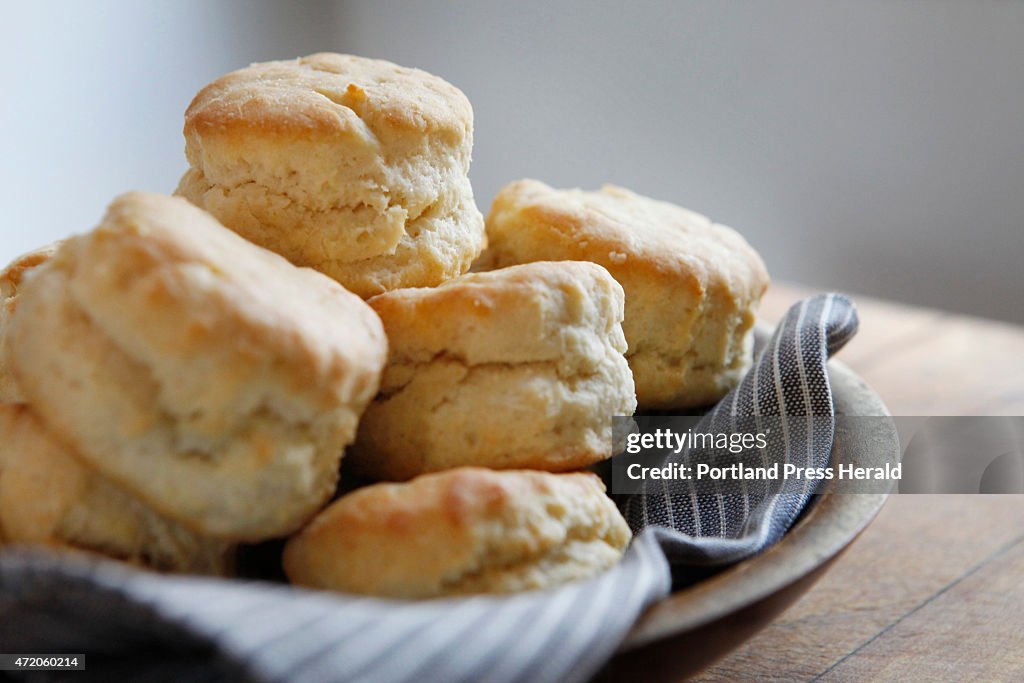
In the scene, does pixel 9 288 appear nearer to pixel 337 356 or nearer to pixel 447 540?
pixel 337 356

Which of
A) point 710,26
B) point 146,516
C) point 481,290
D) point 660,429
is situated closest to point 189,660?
point 146,516

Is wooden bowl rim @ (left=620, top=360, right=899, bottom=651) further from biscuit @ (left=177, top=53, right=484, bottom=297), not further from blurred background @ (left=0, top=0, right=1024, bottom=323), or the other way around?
blurred background @ (left=0, top=0, right=1024, bottom=323)

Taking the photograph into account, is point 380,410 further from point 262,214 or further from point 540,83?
point 540,83

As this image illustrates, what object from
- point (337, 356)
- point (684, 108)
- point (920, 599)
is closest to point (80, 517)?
point (337, 356)

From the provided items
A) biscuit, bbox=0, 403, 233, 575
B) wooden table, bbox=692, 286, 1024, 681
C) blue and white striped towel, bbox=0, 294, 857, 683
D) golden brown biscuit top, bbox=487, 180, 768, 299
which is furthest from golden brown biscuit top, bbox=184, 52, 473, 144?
wooden table, bbox=692, 286, 1024, 681

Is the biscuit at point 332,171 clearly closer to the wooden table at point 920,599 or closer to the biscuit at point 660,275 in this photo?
the biscuit at point 660,275

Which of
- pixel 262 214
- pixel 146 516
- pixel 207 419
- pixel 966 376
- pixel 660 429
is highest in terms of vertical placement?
pixel 262 214
